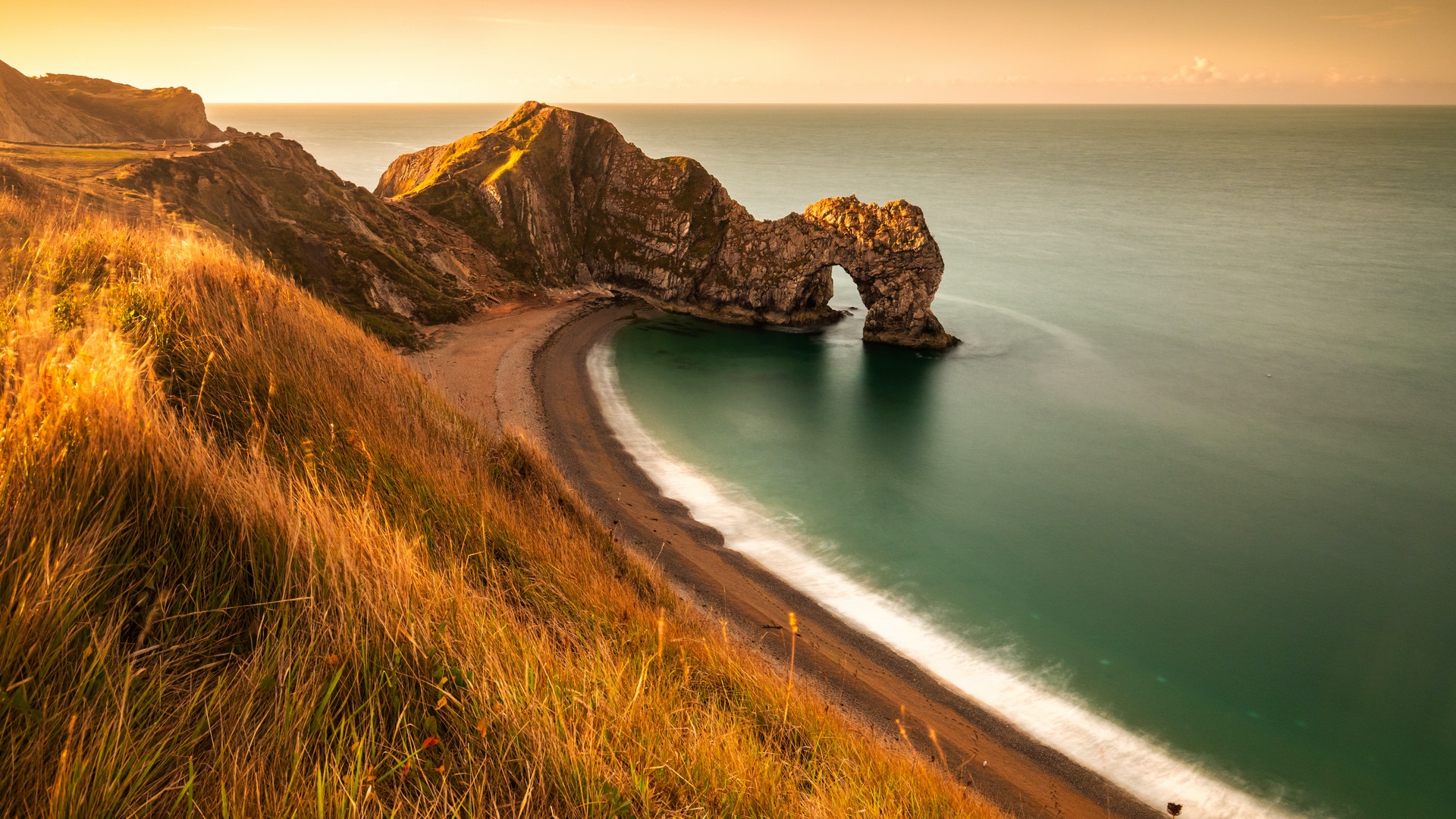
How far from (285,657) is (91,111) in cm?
8693

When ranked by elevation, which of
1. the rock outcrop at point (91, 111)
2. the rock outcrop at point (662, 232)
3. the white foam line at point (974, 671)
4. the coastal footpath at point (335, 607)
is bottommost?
the white foam line at point (974, 671)

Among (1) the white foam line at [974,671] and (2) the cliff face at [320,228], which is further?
(2) the cliff face at [320,228]

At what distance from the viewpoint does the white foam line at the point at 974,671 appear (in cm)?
1552

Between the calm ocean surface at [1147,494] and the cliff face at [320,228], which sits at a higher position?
the cliff face at [320,228]

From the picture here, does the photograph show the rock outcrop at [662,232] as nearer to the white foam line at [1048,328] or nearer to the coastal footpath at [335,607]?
the white foam line at [1048,328]

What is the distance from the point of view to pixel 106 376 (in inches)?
149

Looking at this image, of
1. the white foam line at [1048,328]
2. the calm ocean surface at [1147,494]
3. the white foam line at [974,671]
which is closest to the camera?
the white foam line at [974,671]

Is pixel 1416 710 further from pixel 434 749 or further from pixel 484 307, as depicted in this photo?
pixel 484 307

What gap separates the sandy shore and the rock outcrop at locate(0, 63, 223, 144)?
44.2m

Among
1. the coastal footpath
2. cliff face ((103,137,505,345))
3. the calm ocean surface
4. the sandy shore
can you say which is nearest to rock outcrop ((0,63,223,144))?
cliff face ((103,137,505,345))

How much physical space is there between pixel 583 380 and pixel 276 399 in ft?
101

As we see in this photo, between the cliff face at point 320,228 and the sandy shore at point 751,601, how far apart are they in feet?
15.5

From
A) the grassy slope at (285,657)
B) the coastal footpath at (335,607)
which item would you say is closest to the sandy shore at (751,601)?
the coastal footpath at (335,607)

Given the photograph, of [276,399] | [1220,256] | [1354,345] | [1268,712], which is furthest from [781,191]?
[276,399]
